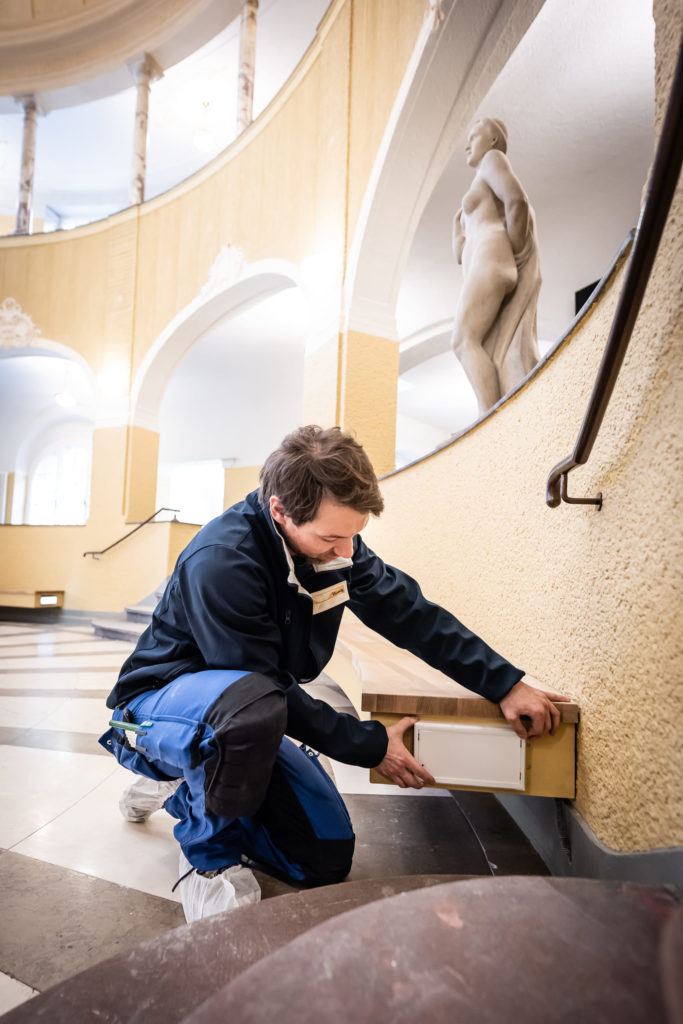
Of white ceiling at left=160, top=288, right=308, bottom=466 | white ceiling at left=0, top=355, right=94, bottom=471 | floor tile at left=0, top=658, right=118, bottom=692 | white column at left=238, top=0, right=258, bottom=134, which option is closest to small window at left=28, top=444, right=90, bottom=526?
white ceiling at left=0, top=355, right=94, bottom=471

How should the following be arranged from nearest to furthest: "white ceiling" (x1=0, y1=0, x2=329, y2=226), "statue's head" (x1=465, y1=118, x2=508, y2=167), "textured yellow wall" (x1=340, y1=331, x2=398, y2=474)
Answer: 1. "statue's head" (x1=465, y1=118, x2=508, y2=167)
2. "textured yellow wall" (x1=340, y1=331, x2=398, y2=474)
3. "white ceiling" (x1=0, y1=0, x2=329, y2=226)

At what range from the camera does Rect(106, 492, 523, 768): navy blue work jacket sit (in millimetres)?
1179

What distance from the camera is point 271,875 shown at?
1253 mm

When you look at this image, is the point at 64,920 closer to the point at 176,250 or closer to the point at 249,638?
the point at 249,638

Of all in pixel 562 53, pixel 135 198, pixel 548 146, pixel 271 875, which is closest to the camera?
pixel 271 875

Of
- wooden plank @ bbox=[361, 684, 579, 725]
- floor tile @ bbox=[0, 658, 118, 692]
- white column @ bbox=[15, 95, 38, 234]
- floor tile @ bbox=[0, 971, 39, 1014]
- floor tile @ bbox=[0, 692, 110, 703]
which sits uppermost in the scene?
white column @ bbox=[15, 95, 38, 234]

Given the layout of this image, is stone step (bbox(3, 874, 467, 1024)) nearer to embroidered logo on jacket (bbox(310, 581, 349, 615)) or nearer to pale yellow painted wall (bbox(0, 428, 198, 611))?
embroidered logo on jacket (bbox(310, 581, 349, 615))

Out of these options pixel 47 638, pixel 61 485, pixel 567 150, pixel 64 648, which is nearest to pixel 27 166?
pixel 61 485

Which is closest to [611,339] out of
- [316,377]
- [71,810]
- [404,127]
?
[71,810]

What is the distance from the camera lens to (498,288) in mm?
2570

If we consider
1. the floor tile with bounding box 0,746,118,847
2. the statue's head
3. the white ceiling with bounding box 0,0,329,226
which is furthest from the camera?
the white ceiling with bounding box 0,0,329,226

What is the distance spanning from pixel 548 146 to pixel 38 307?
639cm

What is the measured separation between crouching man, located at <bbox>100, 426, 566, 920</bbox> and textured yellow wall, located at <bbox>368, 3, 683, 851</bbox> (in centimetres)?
16

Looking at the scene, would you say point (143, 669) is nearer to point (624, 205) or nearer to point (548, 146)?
point (548, 146)
